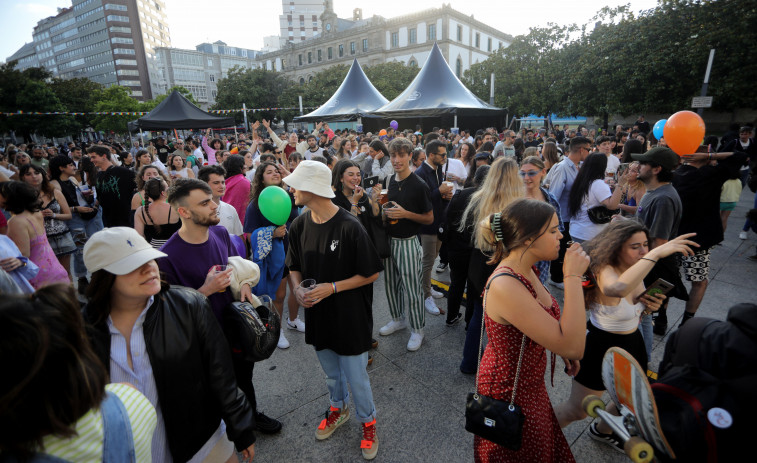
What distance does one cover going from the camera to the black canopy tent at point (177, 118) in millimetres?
11164

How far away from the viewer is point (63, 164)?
555 cm

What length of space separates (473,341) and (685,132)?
4053mm

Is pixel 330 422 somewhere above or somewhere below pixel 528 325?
below

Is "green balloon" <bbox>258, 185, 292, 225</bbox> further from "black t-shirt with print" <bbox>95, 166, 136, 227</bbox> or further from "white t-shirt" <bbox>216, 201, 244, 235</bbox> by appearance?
"black t-shirt with print" <bbox>95, 166, 136, 227</bbox>

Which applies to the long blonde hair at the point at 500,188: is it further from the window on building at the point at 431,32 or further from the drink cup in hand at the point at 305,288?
the window on building at the point at 431,32

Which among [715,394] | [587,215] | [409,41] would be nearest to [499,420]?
[715,394]

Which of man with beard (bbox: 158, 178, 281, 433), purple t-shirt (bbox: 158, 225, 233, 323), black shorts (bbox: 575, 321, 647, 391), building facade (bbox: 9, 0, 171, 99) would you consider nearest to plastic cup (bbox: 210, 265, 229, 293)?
man with beard (bbox: 158, 178, 281, 433)

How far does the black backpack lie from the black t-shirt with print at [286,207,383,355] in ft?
5.36

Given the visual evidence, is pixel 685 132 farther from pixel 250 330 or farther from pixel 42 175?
pixel 42 175

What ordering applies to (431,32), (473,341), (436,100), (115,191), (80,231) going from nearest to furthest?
1. (473,341)
2. (115,191)
3. (80,231)
4. (436,100)
5. (431,32)

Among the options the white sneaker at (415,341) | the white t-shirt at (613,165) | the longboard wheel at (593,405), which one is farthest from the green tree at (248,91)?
the longboard wheel at (593,405)

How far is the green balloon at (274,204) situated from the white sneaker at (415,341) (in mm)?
1883

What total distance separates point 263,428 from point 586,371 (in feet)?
7.96

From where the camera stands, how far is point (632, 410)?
138 centimetres
